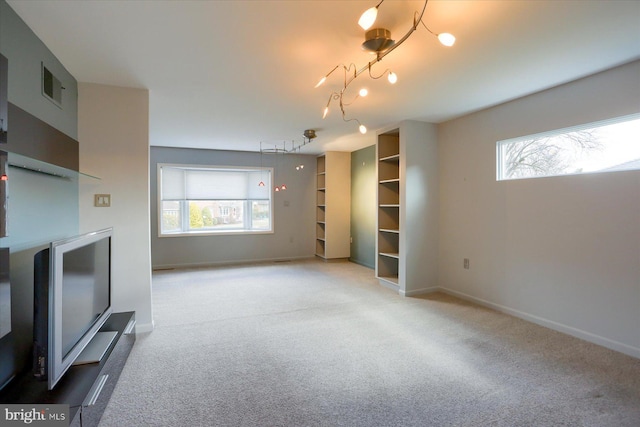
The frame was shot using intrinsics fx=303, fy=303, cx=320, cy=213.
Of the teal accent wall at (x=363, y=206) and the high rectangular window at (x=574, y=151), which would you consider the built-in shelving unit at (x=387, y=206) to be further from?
the high rectangular window at (x=574, y=151)

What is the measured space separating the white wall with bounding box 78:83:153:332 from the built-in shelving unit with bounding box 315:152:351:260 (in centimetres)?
420

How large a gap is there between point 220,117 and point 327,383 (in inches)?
136

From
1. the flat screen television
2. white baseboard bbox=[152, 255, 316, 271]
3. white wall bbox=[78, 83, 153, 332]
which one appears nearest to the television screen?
the flat screen television

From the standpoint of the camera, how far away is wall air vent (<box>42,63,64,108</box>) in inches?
87.5

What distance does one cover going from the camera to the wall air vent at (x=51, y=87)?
222 cm

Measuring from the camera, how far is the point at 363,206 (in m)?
6.43

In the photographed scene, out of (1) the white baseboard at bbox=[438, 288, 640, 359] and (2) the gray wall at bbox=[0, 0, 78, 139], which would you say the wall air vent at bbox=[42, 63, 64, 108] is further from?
(1) the white baseboard at bbox=[438, 288, 640, 359]

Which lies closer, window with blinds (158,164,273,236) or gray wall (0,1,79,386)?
gray wall (0,1,79,386)

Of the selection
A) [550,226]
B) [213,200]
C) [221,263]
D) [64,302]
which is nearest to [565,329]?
[550,226]

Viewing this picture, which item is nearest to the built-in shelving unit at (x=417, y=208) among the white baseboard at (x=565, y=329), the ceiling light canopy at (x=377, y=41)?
the white baseboard at (x=565, y=329)

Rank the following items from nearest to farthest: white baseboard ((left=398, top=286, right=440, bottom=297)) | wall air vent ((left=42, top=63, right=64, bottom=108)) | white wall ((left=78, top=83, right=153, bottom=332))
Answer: wall air vent ((left=42, top=63, right=64, bottom=108)), white wall ((left=78, top=83, right=153, bottom=332)), white baseboard ((left=398, top=286, right=440, bottom=297))

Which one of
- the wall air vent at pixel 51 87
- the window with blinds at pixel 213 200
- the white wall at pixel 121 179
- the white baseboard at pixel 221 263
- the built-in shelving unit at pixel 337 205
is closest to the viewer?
the wall air vent at pixel 51 87

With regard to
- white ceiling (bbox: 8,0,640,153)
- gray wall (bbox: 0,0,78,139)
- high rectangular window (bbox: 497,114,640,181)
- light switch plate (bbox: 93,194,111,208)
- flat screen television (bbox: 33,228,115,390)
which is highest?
white ceiling (bbox: 8,0,640,153)

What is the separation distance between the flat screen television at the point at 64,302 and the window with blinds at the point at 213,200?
4.32 metres
